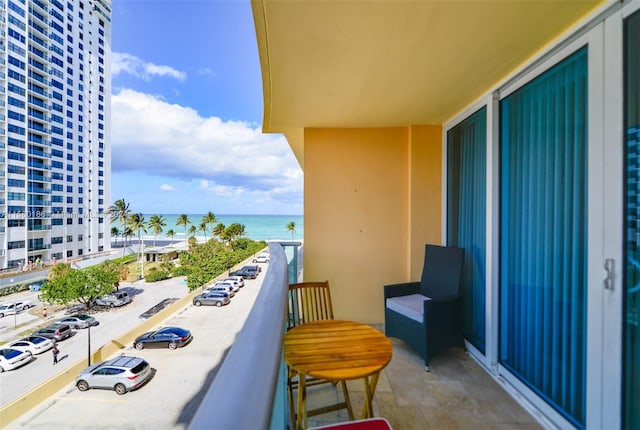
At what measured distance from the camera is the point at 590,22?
5.03 ft

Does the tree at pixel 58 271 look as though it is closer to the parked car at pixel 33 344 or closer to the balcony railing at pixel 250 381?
the parked car at pixel 33 344

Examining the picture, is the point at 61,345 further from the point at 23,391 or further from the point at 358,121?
the point at 358,121

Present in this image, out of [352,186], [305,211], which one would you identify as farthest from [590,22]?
[305,211]

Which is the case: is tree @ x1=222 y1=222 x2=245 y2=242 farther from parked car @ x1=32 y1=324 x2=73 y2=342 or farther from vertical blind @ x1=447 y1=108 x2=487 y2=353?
vertical blind @ x1=447 y1=108 x2=487 y2=353

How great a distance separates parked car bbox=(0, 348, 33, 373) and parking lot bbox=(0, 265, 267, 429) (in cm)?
29

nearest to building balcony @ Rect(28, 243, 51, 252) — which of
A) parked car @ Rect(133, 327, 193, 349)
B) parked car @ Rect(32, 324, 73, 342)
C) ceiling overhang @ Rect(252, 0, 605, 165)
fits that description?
parked car @ Rect(32, 324, 73, 342)

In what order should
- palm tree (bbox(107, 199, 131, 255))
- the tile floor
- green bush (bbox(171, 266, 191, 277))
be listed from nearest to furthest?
the tile floor < green bush (bbox(171, 266, 191, 277)) < palm tree (bbox(107, 199, 131, 255))

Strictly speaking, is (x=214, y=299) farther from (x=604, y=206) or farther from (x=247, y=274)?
(x=604, y=206)

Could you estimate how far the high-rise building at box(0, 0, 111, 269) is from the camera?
12.1m

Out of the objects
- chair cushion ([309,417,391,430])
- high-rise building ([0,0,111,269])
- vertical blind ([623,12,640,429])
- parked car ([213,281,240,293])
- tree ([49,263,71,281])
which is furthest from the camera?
parked car ([213,281,240,293])

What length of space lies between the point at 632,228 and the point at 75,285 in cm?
1911

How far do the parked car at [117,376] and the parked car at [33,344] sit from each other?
4459 millimetres

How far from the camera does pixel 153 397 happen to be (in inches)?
292

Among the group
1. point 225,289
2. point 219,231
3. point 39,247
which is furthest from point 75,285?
point 219,231
